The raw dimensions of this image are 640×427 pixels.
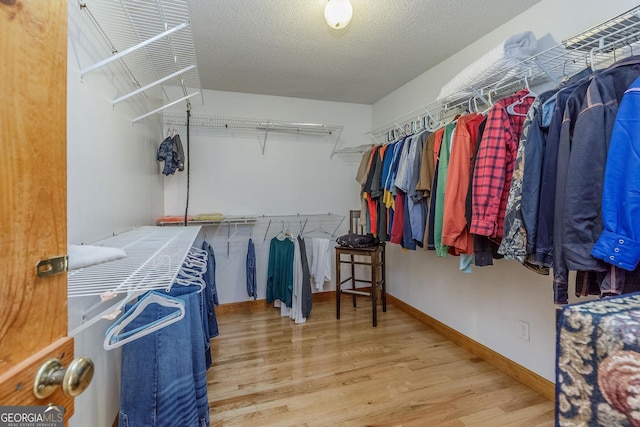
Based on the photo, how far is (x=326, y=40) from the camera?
84.7 inches

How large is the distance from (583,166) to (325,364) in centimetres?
190

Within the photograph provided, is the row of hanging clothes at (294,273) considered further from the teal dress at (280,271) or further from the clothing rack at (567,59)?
the clothing rack at (567,59)

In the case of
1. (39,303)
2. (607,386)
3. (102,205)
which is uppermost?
(102,205)

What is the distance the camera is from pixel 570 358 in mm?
521

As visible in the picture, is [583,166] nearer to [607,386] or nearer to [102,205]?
[607,386]

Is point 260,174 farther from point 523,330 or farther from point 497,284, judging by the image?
point 523,330

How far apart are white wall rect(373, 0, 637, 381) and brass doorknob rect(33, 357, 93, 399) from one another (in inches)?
82.6

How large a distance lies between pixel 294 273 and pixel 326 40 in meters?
2.10

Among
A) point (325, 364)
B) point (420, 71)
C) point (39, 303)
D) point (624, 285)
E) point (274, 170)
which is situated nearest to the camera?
point (39, 303)

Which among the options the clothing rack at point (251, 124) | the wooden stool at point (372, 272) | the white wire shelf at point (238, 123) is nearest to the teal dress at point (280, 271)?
the wooden stool at point (372, 272)

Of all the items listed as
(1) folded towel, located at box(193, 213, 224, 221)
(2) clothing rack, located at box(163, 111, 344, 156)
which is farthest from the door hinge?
(2) clothing rack, located at box(163, 111, 344, 156)

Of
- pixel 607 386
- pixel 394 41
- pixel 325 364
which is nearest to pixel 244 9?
pixel 394 41

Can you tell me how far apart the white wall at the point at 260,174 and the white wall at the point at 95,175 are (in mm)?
1328

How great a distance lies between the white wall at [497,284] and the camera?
1.67 metres
